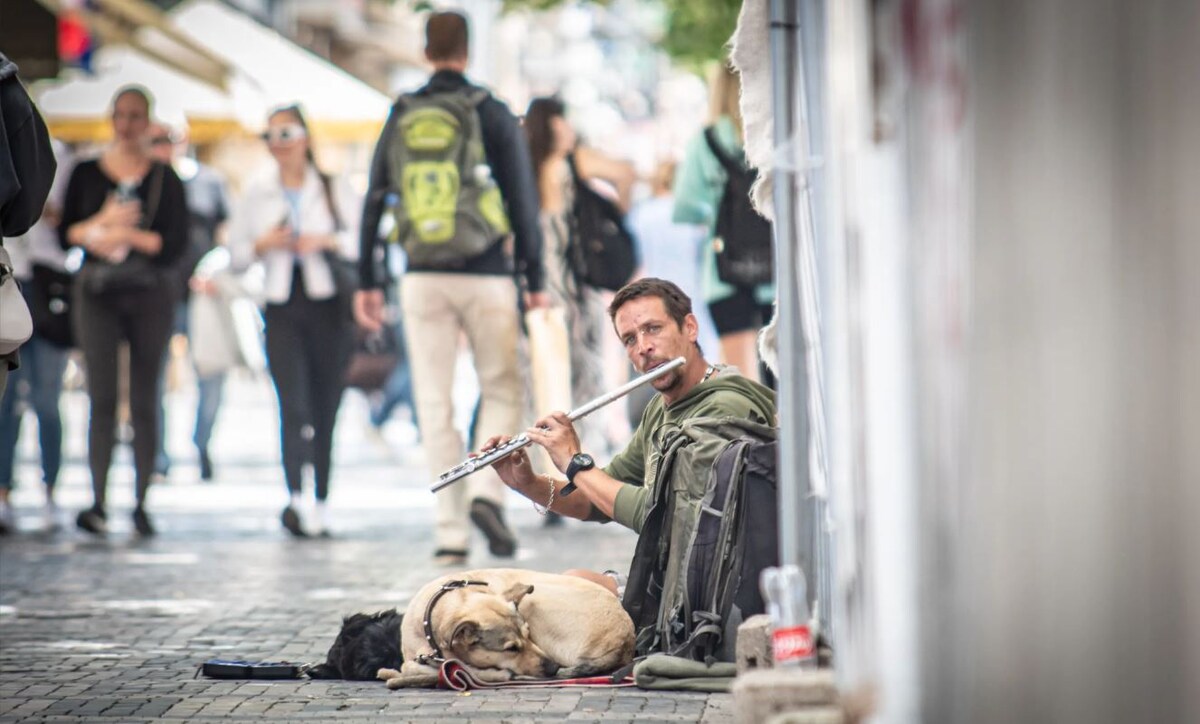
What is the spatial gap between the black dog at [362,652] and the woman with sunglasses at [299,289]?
4806 mm

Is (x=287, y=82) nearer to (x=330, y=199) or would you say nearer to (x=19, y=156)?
(x=330, y=199)

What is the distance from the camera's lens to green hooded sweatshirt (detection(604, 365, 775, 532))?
6.25 m

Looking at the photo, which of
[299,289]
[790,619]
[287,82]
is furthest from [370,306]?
[287,82]

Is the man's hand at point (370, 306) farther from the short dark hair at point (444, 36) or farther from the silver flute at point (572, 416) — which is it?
the silver flute at point (572, 416)

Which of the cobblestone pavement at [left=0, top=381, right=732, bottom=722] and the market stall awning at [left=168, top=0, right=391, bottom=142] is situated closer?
the cobblestone pavement at [left=0, top=381, right=732, bottom=722]

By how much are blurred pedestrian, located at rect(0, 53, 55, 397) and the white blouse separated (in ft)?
16.6

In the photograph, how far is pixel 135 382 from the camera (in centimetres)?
1115

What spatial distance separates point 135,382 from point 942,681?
7.91m

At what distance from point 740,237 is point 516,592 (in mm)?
4636

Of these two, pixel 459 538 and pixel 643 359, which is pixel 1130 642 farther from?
pixel 459 538

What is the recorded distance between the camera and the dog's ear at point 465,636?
20.1 ft

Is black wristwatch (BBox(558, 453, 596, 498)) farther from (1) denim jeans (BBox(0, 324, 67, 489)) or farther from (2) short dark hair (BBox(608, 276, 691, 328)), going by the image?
(1) denim jeans (BBox(0, 324, 67, 489))

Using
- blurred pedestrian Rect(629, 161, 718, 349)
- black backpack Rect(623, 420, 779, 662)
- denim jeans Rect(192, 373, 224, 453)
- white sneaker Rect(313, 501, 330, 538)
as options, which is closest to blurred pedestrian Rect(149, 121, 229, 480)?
denim jeans Rect(192, 373, 224, 453)

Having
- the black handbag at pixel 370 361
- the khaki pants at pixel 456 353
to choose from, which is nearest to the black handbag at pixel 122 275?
the khaki pants at pixel 456 353
